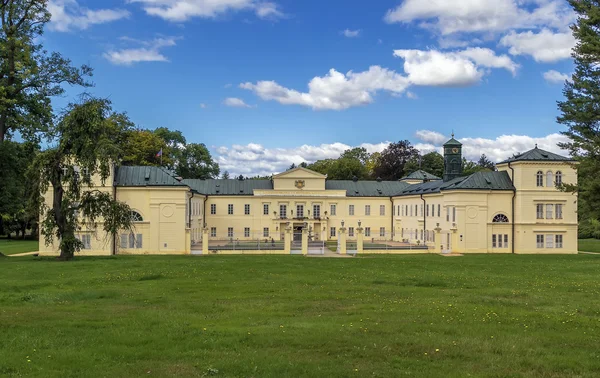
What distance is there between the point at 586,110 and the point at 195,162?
61645 millimetres

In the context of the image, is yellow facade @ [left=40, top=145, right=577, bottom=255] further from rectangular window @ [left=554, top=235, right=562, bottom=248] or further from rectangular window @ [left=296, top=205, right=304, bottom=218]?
rectangular window @ [left=296, top=205, right=304, bottom=218]

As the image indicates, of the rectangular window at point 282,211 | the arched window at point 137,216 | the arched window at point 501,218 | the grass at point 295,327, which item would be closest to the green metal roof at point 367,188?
the rectangular window at point 282,211

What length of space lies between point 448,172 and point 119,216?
3705 centimetres

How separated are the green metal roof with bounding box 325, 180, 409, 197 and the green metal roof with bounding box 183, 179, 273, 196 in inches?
318

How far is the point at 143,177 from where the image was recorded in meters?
43.1

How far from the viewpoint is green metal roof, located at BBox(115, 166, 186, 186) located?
1677 inches

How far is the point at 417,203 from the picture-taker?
187 ft

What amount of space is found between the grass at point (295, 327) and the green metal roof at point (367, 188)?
46.0 metres

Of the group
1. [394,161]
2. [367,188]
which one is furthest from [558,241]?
[394,161]

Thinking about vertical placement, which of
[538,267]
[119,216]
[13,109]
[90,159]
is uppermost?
[13,109]

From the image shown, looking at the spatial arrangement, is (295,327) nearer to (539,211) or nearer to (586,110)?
(586,110)

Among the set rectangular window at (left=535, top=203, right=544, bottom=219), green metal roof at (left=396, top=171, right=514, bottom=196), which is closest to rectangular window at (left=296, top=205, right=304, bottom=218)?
green metal roof at (left=396, top=171, right=514, bottom=196)

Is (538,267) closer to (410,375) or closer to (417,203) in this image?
(410,375)

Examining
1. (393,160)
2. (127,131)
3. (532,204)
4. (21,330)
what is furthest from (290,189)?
(21,330)
